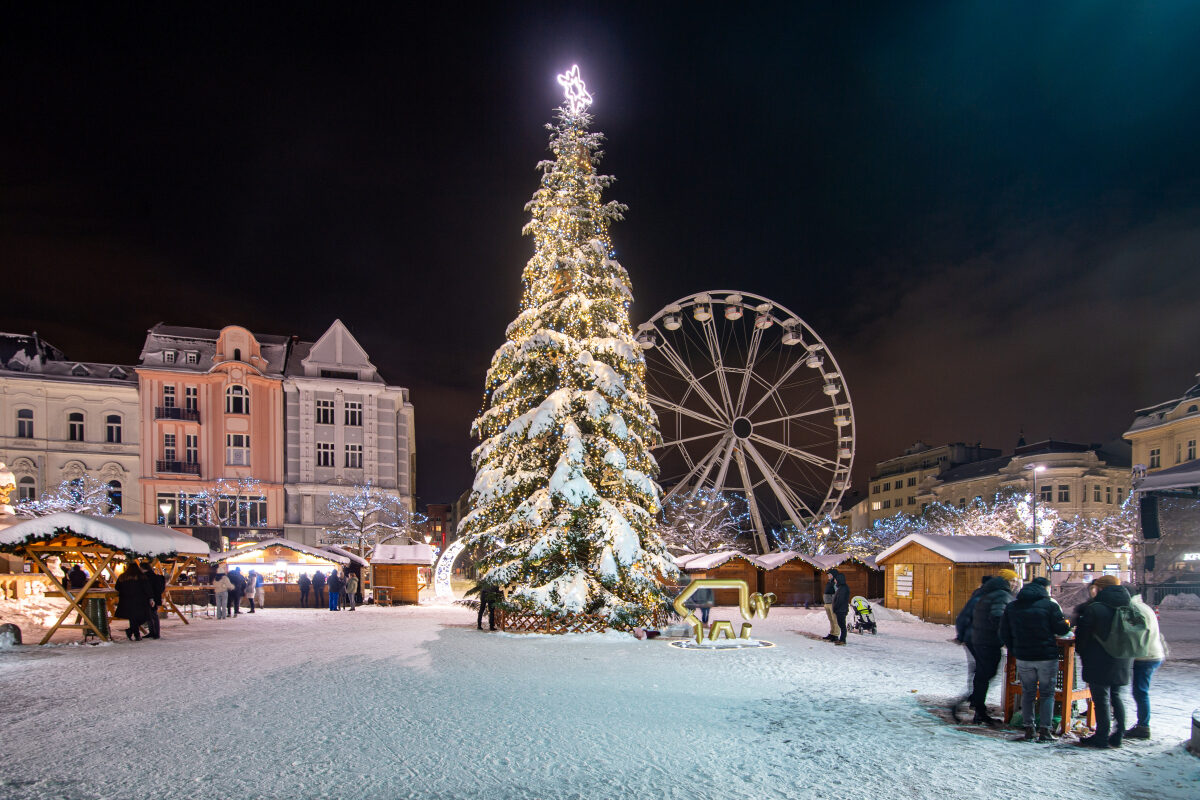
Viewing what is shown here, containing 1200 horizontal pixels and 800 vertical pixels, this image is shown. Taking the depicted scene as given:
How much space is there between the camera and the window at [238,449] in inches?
1961

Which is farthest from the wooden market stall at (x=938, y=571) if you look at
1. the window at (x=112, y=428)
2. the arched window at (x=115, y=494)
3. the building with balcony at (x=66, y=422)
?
the window at (x=112, y=428)

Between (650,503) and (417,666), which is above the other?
(650,503)

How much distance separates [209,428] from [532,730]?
4755 cm

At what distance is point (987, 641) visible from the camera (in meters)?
8.87

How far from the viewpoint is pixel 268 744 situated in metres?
7.79

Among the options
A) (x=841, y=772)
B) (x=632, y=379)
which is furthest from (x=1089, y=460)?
(x=841, y=772)

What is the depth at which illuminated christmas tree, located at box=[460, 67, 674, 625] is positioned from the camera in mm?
18578

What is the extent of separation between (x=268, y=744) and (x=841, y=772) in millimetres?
5491

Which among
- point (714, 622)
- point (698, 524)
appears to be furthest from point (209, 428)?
point (714, 622)

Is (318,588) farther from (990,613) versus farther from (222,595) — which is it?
(990,613)

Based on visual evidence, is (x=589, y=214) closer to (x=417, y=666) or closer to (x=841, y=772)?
(x=417, y=666)

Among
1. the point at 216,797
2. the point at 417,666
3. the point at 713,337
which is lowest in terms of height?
the point at 417,666

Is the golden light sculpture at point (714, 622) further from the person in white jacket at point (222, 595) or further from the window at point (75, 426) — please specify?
the window at point (75, 426)

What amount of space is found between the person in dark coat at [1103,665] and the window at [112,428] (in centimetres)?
5373
